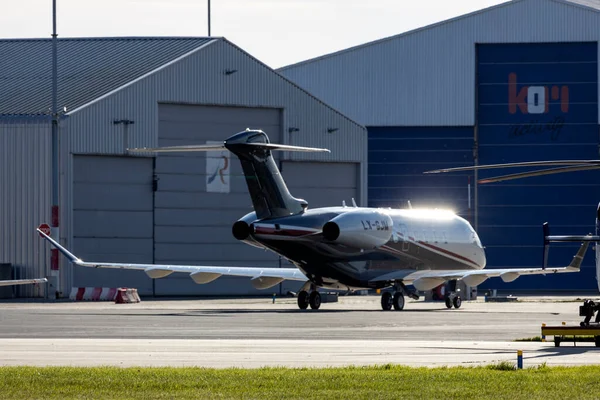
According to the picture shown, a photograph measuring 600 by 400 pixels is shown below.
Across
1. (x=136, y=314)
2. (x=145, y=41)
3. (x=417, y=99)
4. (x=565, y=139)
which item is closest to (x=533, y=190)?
(x=565, y=139)

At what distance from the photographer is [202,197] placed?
68.4m

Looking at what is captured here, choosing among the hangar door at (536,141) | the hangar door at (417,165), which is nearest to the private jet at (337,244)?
the hangar door at (536,141)

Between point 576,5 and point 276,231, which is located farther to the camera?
point 576,5

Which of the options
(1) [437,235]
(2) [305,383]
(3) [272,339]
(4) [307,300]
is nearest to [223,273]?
(4) [307,300]

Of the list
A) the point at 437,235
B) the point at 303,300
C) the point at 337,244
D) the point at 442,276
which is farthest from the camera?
the point at 437,235

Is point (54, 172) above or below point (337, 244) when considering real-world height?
above

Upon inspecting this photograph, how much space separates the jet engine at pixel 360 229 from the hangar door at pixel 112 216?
18442 mm

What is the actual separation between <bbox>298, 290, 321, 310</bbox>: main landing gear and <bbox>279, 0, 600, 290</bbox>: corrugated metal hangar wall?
1423 inches

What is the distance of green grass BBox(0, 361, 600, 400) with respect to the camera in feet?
55.5

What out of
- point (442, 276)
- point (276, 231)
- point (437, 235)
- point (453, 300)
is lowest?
point (453, 300)

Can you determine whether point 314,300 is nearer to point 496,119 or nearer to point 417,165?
point 417,165

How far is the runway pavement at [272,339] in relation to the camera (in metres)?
22.9

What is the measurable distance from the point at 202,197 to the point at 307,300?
20.4 meters

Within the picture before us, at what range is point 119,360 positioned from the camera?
74.4 ft
